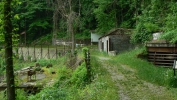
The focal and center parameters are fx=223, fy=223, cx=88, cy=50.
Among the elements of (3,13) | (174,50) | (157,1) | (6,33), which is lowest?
(174,50)

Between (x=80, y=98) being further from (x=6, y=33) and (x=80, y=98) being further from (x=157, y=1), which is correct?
(x=157, y=1)

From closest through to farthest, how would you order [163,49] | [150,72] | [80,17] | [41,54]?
[150,72] → [163,49] → [41,54] → [80,17]

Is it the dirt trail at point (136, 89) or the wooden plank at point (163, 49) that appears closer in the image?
the dirt trail at point (136, 89)

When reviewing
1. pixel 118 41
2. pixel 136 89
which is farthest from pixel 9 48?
pixel 118 41

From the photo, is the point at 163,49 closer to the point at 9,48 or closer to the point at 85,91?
the point at 85,91

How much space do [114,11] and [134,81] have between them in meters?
30.8

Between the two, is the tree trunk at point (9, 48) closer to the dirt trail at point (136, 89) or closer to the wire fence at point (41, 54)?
the dirt trail at point (136, 89)

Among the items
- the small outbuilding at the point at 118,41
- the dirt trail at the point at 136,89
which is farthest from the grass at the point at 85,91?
the small outbuilding at the point at 118,41

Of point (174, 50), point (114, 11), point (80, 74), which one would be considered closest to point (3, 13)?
point (80, 74)

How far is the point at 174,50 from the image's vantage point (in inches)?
561

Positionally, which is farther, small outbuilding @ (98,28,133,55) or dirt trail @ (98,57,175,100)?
small outbuilding @ (98,28,133,55)

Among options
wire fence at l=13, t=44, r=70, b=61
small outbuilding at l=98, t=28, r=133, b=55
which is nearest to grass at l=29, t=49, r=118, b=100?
small outbuilding at l=98, t=28, r=133, b=55

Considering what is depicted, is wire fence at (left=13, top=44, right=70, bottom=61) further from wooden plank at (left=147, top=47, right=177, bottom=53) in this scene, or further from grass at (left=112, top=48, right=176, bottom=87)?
wooden plank at (left=147, top=47, right=177, bottom=53)

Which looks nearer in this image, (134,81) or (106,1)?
(134,81)
